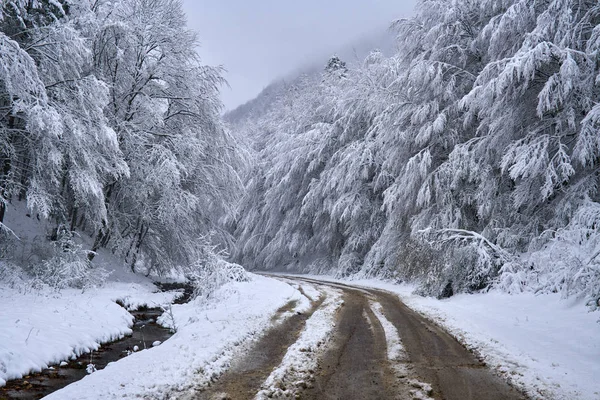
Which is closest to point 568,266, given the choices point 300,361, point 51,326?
point 300,361

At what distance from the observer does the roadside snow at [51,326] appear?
5223 millimetres

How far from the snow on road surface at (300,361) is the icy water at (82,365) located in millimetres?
2754

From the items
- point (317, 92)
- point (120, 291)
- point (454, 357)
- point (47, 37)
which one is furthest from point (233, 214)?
point (317, 92)

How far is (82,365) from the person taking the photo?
226 inches

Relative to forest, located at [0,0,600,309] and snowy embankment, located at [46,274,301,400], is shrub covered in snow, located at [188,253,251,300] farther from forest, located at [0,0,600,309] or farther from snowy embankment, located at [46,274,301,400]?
snowy embankment, located at [46,274,301,400]

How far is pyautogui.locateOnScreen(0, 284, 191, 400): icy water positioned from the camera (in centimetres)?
452

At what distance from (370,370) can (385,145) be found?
1376 cm

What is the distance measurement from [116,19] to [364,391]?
45.0 feet

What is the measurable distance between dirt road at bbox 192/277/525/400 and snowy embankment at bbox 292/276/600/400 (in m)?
0.36

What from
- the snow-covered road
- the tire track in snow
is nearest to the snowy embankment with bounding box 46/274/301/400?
the snow-covered road

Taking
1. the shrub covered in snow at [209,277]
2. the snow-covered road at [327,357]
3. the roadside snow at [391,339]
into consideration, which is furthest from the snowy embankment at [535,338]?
the shrub covered in snow at [209,277]

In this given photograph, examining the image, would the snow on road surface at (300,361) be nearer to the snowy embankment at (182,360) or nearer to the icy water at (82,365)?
the snowy embankment at (182,360)

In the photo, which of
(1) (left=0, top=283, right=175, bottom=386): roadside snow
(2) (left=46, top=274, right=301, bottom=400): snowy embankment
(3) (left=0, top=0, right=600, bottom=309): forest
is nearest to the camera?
(2) (left=46, top=274, right=301, bottom=400): snowy embankment

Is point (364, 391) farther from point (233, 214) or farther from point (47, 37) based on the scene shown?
point (233, 214)
